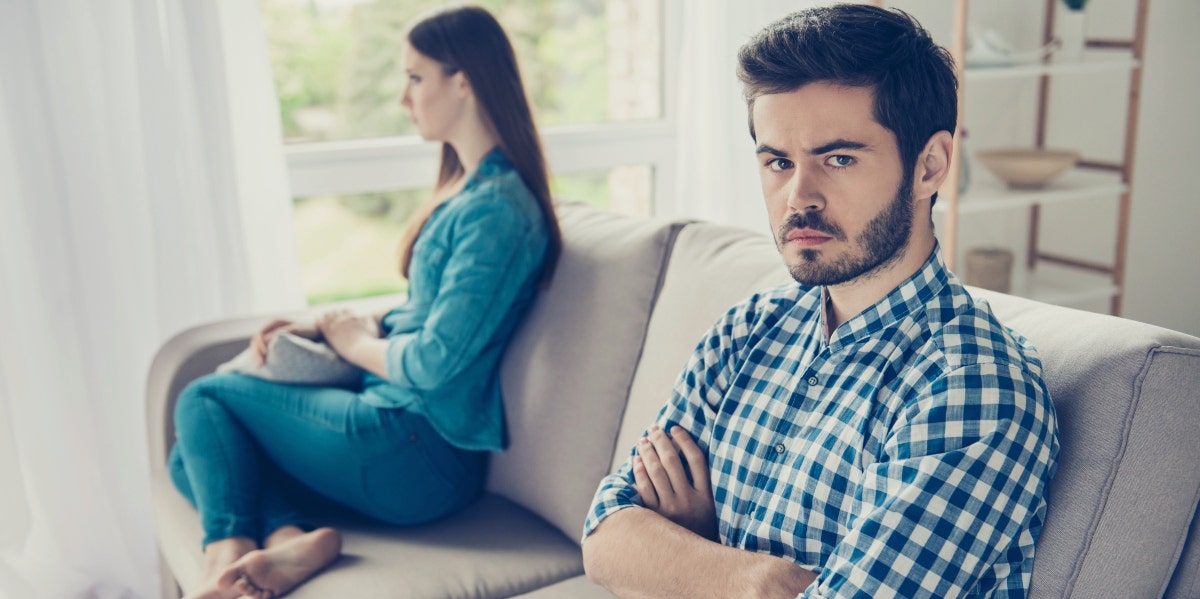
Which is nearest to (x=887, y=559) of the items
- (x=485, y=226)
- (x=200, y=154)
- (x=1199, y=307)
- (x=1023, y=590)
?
(x=1023, y=590)

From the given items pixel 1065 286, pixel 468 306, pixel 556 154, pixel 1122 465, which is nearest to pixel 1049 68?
pixel 1065 286

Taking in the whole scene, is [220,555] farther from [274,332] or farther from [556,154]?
[556,154]

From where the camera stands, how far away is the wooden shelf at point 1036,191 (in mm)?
3029

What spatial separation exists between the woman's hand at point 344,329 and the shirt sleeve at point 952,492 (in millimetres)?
1191

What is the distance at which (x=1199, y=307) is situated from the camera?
3588 mm

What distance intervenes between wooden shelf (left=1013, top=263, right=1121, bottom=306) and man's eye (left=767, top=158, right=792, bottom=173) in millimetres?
2395

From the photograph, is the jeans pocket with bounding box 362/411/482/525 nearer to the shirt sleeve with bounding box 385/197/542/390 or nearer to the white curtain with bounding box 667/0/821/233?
the shirt sleeve with bounding box 385/197/542/390

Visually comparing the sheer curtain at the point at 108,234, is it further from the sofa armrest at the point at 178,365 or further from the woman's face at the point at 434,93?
the woman's face at the point at 434,93

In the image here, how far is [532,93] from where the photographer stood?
2.54m

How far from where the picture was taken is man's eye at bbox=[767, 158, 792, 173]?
1.17 meters

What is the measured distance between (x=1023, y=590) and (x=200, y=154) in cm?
193

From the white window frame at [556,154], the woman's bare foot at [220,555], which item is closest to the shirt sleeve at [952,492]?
the woman's bare foot at [220,555]

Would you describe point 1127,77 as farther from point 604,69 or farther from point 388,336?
point 388,336

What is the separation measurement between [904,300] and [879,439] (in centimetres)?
15
